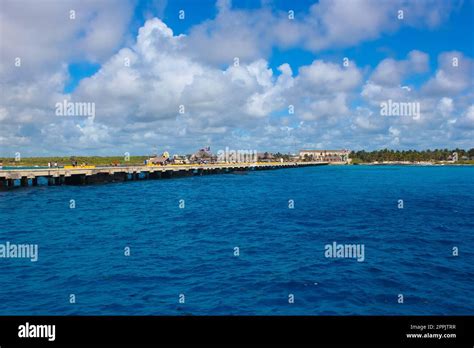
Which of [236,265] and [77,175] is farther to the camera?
[77,175]

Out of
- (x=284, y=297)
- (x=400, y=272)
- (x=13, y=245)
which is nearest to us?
(x=284, y=297)

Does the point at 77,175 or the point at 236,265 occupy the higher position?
the point at 77,175

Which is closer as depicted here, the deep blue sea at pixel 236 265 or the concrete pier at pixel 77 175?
the deep blue sea at pixel 236 265

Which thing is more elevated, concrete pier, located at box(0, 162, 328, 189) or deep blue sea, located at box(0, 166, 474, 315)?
concrete pier, located at box(0, 162, 328, 189)

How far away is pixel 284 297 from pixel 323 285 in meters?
2.57

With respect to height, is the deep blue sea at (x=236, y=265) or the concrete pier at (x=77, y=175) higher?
the concrete pier at (x=77, y=175)

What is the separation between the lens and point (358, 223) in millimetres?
34844

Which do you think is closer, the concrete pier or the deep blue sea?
the deep blue sea
